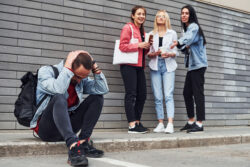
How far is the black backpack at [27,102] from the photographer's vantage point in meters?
3.01

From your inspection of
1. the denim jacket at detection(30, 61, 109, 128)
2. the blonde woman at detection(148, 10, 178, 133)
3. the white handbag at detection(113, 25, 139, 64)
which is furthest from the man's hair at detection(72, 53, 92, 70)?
the blonde woman at detection(148, 10, 178, 133)

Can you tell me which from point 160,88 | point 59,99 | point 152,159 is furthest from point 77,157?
point 160,88

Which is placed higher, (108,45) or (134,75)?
(108,45)

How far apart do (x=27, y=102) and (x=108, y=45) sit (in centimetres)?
270

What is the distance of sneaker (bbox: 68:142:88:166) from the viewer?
Result: 260 cm

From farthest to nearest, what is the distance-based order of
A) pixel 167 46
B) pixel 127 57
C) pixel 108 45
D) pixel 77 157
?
pixel 108 45 → pixel 167 46 → pixel 127 57 → pixel 77 157

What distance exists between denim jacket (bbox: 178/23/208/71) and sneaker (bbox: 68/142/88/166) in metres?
2.90

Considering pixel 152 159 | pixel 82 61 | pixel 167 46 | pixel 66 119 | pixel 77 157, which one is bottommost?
pixel 152 159

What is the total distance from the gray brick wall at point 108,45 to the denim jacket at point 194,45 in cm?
111

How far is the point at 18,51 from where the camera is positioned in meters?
4.61

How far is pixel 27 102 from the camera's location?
3010 millimetres

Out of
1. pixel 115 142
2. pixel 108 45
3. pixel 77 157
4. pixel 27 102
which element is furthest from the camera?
pixel 108 45

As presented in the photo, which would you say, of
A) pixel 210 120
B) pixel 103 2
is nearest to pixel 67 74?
pixel 103 2

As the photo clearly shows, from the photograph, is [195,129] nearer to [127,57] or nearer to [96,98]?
[127,57]
